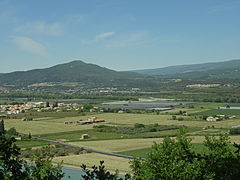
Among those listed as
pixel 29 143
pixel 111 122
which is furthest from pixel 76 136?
pixel 111 122

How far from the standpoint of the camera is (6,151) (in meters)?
10.9

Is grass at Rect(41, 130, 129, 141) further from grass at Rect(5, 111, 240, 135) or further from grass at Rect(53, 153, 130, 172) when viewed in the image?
grass at Rect(53, 153, 130, 172)

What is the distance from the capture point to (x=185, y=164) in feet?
42.4

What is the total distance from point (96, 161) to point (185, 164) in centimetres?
2122

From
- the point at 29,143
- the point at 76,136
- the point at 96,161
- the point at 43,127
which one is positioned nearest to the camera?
the point at 96,161

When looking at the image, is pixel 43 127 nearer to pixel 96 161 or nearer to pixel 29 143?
pixel 29 143

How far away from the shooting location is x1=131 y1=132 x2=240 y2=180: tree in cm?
1237

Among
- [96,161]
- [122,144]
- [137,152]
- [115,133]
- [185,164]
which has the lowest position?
[115,133]

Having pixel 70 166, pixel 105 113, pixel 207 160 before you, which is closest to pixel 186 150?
pixel 207 160

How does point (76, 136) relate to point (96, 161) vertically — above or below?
below

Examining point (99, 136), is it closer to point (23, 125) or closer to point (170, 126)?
point (170, 126)

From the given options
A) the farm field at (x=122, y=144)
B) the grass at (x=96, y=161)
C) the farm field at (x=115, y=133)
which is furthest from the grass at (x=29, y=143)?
the grass at (x=96, y=161)

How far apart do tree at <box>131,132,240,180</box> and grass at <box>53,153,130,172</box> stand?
1558 cm

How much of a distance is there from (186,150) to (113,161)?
1943 cm
